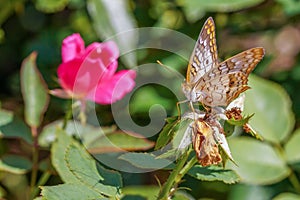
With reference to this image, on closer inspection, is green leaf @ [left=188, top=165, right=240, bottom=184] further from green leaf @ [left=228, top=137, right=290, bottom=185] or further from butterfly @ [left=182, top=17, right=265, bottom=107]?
green leaf @ [left=228, top=137, right=290, bottom=185]

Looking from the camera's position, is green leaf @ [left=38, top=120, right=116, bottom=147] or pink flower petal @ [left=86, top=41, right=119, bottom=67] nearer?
pink flower petal @ [left=86, top=41, right=119, bottom=67]

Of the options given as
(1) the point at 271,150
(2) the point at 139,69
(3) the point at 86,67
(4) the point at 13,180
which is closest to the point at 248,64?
(3) the point at 86,67

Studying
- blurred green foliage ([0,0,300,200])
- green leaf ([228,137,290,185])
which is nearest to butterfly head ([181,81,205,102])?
blurred green foliage ([0,0,300,200])

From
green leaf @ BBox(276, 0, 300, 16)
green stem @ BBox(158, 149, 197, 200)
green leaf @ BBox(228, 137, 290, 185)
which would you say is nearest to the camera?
green stem @ BBox(158, 149, 197, 200)

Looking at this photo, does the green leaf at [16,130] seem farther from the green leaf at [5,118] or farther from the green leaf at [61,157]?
the green leaf at [61,157]

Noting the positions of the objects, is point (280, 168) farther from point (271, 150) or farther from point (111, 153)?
point (111, 153)
